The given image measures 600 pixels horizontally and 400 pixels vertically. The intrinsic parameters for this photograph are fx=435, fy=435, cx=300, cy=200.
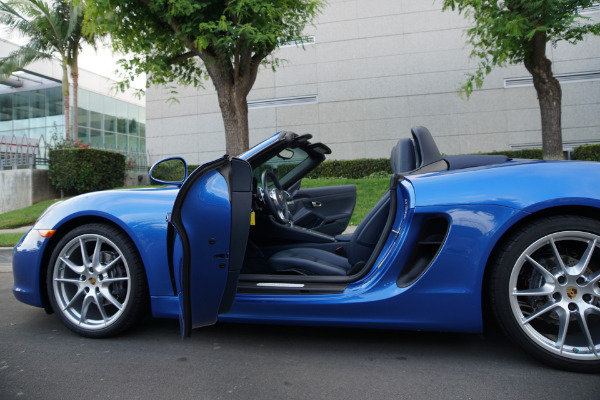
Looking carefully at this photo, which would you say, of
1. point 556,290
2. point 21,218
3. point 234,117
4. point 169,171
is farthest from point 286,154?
point 21,218

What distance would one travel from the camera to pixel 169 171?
335 centimetres

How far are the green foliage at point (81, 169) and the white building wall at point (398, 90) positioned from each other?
4.31 m

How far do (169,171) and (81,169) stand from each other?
10.9m

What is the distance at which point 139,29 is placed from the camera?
952 centimetres

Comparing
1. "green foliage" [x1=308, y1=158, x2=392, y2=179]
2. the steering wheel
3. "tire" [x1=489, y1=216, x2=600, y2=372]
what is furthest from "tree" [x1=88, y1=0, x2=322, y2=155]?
"tire" [x1=489, y1=216, x2=600, y2=372]

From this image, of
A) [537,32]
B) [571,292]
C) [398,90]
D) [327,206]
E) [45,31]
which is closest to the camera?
[571,292]

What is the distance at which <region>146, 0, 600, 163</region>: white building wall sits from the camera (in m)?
13.5

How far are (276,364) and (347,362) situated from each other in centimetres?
39

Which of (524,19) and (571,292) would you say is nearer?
(571,292)

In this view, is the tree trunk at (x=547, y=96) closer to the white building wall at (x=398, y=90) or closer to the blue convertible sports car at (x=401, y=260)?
the white building wall at (x=398, y=90)

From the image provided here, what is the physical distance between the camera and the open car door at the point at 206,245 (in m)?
2.24

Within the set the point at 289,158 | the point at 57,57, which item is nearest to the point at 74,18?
the point at 57,57

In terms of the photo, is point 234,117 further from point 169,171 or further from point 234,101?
point 169,171

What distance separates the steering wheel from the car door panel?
0.86m
